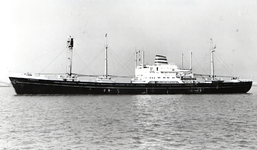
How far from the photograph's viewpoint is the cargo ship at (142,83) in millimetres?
52469

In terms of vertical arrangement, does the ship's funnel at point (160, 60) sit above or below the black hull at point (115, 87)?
above

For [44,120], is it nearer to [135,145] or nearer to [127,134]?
[127,134]

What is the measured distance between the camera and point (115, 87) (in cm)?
5719

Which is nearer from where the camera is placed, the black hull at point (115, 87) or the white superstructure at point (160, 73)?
the black hull at point (115, 87)

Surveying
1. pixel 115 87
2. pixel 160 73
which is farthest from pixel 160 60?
pixel 115 87

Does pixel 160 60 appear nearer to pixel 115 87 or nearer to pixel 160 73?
pixel 160 73

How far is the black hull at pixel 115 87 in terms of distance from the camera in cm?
5231

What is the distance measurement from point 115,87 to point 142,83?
19.6 ft

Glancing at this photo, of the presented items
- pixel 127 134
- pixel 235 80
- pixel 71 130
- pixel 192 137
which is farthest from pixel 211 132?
pixel 235 80

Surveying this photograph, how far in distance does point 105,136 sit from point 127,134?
5.03ft

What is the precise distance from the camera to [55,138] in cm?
1633

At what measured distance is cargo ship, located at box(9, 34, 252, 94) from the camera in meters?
52.5

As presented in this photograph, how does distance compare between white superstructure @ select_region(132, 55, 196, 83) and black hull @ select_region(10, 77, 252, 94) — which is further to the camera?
white superstructure @ select_region(132, 55, 196, 83)

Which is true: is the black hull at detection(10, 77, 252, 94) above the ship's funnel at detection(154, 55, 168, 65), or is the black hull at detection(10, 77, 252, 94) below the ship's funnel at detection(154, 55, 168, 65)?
below
